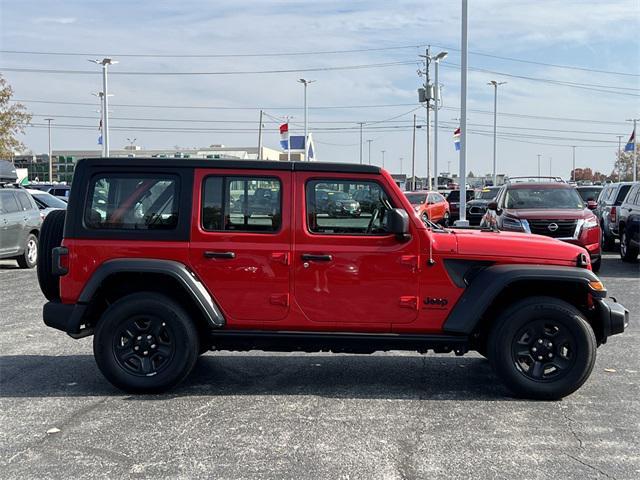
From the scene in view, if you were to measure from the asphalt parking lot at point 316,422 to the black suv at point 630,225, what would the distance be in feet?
26.1

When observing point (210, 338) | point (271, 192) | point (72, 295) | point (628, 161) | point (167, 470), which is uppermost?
point (628, 161)

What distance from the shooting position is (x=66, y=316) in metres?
5.57

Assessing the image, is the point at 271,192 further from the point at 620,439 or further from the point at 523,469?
the point at 620,439

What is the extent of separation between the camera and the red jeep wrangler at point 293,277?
5402 millimetres

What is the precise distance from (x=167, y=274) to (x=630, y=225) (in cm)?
1213

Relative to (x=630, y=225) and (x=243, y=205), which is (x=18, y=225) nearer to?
(x=243, y=205)

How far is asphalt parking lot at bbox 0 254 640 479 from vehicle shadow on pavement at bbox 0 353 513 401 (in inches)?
0.7

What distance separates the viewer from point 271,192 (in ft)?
18.3

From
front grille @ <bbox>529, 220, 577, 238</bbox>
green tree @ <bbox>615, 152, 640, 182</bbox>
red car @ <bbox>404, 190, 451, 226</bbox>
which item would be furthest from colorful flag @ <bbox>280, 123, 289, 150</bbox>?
green tree @ <bbox>615, 152, 640, 182</bbox>

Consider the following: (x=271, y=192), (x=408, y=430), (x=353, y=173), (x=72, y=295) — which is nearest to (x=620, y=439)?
(x=408, y=430)

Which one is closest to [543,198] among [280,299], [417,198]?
[280,299]

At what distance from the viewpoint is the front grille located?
1245cm

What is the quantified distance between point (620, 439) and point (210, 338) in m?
3.23

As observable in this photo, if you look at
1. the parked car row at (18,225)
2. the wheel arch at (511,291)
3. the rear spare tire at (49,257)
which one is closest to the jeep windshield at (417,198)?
the parked car row at (18,225)
